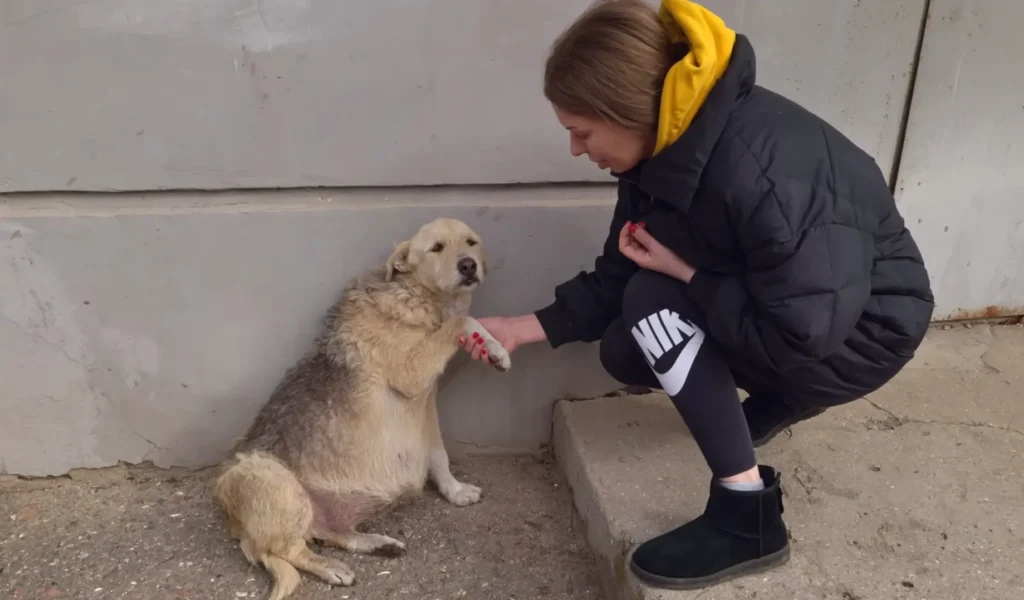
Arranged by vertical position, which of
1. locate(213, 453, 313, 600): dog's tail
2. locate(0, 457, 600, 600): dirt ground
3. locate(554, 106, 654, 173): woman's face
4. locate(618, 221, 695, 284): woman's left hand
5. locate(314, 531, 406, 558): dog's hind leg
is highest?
locate(554, 106, 654, 173): woman's face

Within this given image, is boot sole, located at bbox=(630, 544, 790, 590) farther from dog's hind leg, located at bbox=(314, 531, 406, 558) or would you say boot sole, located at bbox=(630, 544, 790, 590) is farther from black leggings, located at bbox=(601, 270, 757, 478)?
dog's hind leg, located at bbox=(314, 531, 406, 558)

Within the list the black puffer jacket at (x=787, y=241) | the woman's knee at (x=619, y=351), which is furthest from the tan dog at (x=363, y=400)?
the black puffer jacket at (x=787, y=241)

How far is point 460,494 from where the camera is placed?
3068 mm

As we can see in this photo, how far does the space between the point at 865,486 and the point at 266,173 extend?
8.11 feet

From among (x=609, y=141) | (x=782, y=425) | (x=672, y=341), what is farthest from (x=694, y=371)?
(x=782, y=425)

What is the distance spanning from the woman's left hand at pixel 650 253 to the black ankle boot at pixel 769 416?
78 centimetres

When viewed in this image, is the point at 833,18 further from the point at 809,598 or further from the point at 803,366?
the point at 809,598

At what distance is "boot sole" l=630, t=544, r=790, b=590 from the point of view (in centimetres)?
211

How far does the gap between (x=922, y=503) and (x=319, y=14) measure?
2691mm

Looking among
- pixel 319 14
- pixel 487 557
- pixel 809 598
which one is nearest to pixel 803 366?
pixel 809 598

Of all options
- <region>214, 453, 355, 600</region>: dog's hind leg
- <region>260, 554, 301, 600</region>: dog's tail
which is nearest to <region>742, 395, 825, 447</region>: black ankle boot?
<region>214, 453, 355, 600</region>: dog's hind leg

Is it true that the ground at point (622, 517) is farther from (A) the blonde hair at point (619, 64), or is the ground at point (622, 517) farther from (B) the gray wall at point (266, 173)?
(A) the blonde hair at point (619, 64)

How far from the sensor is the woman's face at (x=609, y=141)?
6.64 ft

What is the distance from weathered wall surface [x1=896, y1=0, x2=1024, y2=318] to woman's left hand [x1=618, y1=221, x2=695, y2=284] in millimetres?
1864
